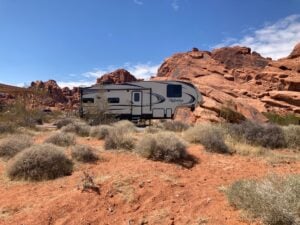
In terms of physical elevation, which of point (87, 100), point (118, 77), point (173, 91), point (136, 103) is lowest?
point (136, 103)

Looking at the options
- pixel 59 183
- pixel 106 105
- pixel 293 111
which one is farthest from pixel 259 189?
pixel 293 111

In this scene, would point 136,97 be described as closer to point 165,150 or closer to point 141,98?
point 141,98

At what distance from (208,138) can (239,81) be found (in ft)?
98.1

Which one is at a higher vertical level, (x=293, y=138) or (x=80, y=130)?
(x=293, y=138)

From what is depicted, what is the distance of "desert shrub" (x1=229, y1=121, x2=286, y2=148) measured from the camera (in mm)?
11344

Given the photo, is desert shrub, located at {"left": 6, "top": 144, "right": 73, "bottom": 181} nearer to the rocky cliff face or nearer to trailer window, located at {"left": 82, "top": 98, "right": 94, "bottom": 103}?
the rocky cliff face

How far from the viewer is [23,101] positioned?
958 inches

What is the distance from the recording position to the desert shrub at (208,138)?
33.3 feet

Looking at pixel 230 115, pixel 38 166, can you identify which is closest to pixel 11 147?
pixel 38 166

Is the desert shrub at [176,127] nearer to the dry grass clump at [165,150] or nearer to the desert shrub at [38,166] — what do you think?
the dry grass clump at [165,150]

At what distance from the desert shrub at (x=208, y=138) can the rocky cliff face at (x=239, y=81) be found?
4.61m

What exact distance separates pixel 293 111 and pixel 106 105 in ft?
45.1

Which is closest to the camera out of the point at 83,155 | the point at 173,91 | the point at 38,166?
the point at 38,166

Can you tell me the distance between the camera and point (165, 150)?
8953mm
